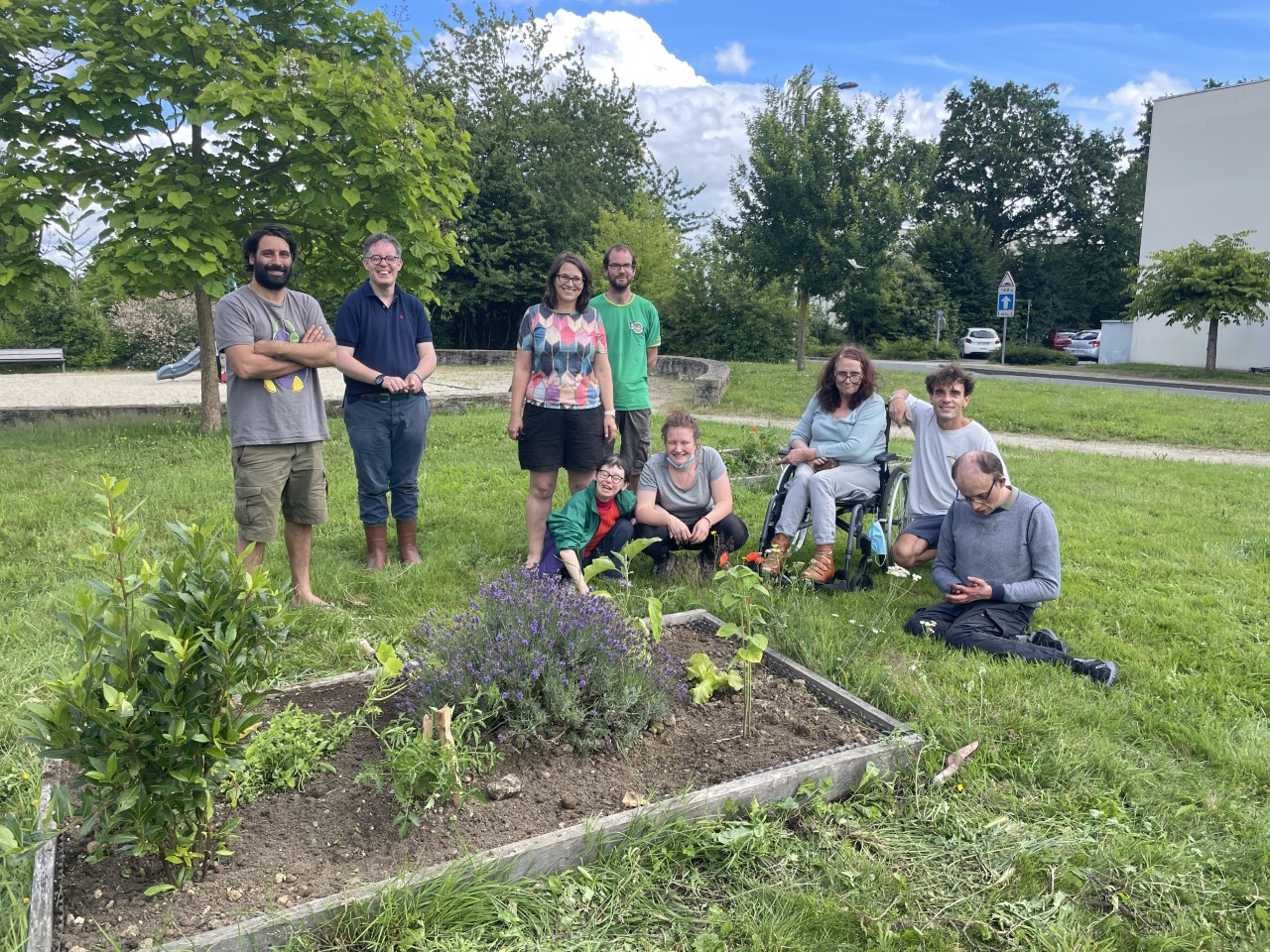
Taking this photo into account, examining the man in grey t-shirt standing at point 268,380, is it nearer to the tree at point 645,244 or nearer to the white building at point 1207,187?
the tree at point 645,244

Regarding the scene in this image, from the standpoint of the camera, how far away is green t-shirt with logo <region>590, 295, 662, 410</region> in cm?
544

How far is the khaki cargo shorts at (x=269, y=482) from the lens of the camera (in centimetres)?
416

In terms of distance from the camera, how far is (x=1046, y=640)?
386 centimetres

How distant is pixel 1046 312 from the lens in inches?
1807

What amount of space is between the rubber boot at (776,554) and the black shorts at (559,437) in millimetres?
1129

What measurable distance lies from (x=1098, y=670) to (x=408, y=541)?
A: 3672 millimetres

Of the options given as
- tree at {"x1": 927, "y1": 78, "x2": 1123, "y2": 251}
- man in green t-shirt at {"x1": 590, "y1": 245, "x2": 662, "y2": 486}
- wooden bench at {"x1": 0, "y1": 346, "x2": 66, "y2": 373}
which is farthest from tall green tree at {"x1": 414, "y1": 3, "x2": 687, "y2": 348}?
tree at {"x1": 927, "y1": 78, "x2": 1123, "y2": 251}

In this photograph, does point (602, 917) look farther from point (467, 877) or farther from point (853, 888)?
point (853, 888)

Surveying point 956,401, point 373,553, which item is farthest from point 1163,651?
point 373,553

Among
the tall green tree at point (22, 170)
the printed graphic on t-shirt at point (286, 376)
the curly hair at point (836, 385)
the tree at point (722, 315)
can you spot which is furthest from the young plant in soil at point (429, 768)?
the tree at point (722, 315)

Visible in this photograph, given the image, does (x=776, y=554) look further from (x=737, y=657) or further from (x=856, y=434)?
(x=737, y=657)

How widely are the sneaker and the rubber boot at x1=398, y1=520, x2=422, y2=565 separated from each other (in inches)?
Result: 139

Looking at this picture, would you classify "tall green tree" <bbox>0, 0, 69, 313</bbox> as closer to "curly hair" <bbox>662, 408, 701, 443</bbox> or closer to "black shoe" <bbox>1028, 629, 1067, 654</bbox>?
"curly hair" <bbox>662, 408, 701, 443</bbox>

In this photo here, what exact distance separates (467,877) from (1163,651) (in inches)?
131
